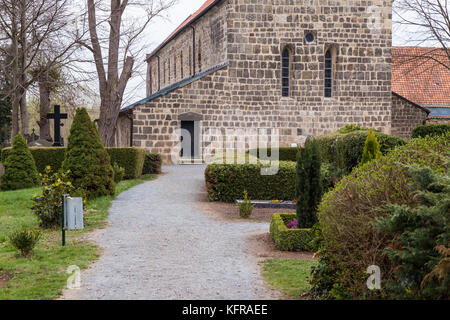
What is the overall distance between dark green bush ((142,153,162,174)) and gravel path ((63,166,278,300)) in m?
7.54

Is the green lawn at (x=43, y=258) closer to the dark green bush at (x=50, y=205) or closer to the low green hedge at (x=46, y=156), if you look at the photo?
the dark green bush at (x=50, y=205)

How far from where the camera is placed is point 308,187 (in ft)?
32.1

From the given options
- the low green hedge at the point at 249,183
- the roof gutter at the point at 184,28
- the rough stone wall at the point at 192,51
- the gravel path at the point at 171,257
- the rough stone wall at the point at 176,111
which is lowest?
the gravel path at the point at 171,257

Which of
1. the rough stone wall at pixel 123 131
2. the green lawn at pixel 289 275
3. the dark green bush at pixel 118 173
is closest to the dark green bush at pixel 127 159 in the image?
the dark green bush at pixel 118 173

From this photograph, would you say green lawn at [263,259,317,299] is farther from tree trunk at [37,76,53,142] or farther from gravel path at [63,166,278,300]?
tree trunk at [37,76,53,142]

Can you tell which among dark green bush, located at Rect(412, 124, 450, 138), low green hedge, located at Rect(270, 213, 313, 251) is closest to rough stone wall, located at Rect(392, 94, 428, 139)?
dark green bush, located at Rect(412, 124, 450, 138)

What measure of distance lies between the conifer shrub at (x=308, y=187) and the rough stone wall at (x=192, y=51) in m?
17.5

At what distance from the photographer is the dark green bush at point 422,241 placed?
4570mm

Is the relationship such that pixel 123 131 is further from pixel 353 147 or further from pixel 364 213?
pixel 364 213

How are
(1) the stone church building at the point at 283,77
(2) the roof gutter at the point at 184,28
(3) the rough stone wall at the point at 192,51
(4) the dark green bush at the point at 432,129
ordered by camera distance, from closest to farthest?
(4) the dark green bush at the point at 432,129 < (1) the stone church building at the point at 283,77 < (3) the rough stone wall at the point at 192,51 < (2) the roof gutter at the point at 184,28

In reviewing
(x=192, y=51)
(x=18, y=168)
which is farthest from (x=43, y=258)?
(x=192, y=51)

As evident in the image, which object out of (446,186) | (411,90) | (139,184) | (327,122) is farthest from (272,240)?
(411,90)

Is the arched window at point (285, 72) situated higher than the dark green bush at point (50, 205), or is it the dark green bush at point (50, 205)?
the arched window at point (285, 72)

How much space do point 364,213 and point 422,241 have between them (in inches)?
33.4
